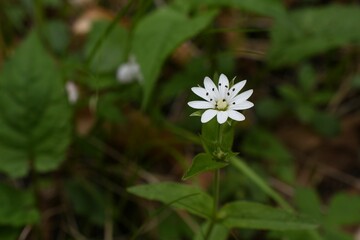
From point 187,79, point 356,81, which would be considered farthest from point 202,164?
point 356,81

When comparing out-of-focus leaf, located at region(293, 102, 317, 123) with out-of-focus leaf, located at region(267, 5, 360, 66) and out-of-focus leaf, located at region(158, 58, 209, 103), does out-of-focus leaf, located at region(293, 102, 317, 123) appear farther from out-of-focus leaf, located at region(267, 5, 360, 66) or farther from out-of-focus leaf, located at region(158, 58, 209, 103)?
out-of-focus leaf, located at region(158, 58, 209, 103)

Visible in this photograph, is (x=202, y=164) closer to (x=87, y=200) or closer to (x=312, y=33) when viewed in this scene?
(x=87, y=200)

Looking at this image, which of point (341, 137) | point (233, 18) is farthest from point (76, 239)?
point (233, 18)

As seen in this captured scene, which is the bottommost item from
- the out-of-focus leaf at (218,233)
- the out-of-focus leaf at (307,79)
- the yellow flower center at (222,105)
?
the out-of-focus leaf at (218,233)

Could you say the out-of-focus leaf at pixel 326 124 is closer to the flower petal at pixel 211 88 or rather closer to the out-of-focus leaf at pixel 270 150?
the out-of-focus leaf at pixel 270 150

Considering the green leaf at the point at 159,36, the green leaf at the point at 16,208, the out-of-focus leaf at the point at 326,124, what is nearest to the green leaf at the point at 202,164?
the green leaf at the point at 159,36
